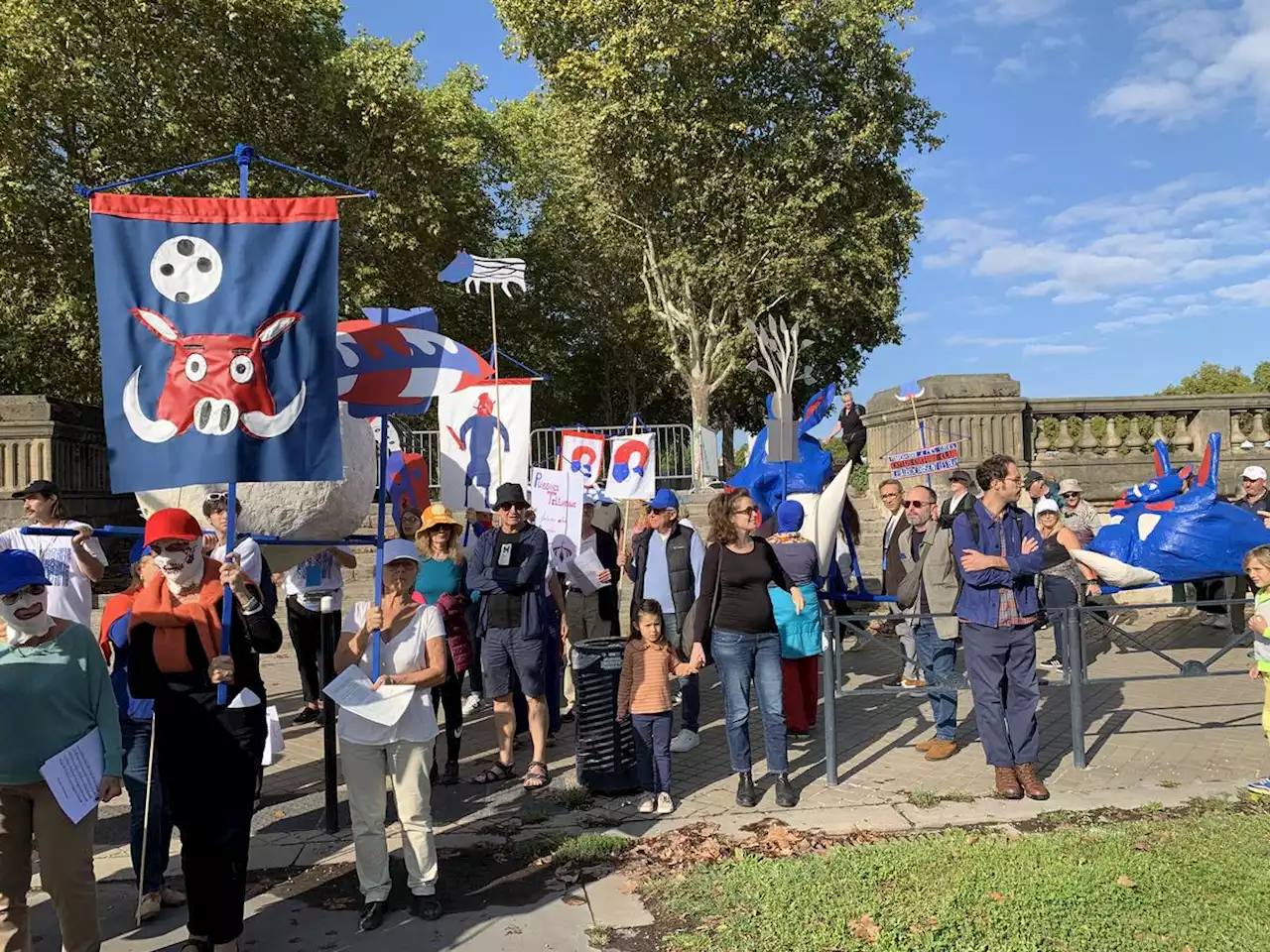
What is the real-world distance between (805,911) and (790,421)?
5227 millimetres

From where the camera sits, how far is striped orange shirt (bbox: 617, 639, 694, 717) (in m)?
5.79

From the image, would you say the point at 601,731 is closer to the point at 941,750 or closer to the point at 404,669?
the point at 404,669

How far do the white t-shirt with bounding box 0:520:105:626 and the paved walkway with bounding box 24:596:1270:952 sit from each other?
55.9 inches

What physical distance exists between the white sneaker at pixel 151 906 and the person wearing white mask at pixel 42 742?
79 cm

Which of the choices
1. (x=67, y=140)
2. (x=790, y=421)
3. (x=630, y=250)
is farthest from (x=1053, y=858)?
(x=630, y=250)

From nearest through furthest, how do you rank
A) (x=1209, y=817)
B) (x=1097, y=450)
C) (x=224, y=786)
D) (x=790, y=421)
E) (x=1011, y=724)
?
(x=224, y=786) < (x=1209, y=817) < (x=1011, y=724) < (x=790, y=421) < (x=1097, y=450)

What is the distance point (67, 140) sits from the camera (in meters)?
17.9

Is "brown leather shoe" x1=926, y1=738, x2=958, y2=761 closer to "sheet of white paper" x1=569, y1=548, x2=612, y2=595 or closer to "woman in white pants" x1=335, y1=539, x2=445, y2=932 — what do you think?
"sheet of white paper" x1=569, y1=548, x2=612, y2=595

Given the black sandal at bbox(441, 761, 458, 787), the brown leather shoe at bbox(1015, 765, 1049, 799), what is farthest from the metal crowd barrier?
the black sandal at bbox(441, 761, 458, 787)

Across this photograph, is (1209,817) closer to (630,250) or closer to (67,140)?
(67,140)

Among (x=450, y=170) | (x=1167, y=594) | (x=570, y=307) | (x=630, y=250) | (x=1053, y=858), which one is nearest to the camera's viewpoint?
(x=1053, y=858)

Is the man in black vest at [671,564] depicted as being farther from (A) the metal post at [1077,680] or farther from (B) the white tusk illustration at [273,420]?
(B) the white tusk illustration at [273,420]

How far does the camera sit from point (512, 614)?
21.0 ft

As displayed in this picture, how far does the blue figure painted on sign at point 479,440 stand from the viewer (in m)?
7.98
